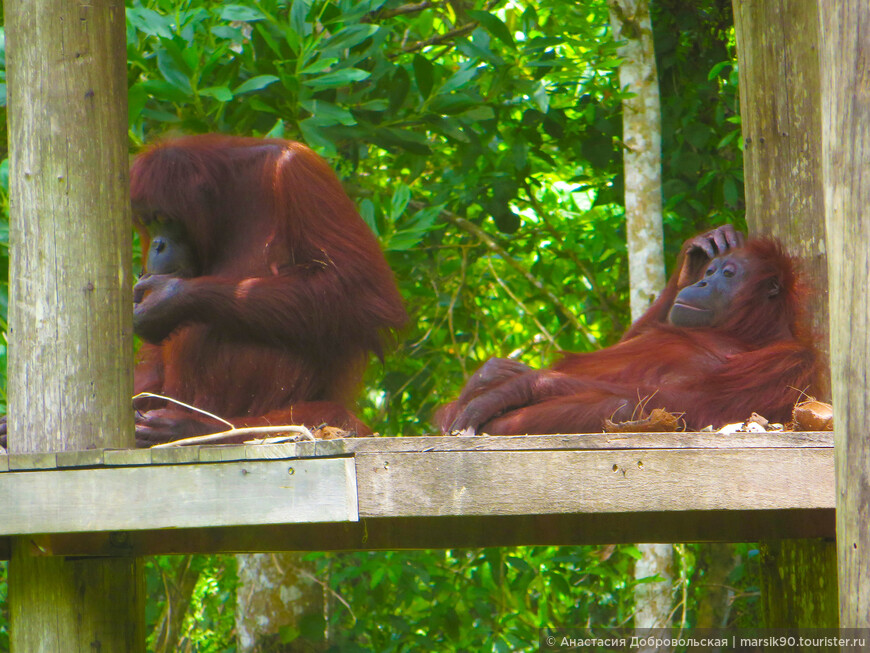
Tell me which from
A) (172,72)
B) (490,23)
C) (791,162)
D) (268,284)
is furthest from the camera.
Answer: (490,23)

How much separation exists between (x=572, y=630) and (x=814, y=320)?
2.62m

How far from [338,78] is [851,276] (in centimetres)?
245

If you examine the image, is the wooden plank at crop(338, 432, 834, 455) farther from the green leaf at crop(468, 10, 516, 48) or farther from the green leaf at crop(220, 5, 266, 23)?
the green leaf at crop(468, 10, 516, 48)

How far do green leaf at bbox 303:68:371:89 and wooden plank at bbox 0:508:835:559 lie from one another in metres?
1.51

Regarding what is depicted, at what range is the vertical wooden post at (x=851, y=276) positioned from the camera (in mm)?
1494

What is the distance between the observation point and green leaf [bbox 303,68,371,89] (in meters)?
3.62

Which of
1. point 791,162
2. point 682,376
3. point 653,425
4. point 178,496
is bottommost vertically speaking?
point 178,496

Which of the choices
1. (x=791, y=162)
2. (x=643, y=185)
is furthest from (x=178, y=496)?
(x=643, y=185)

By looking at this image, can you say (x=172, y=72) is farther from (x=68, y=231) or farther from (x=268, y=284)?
(x=68, y=231)

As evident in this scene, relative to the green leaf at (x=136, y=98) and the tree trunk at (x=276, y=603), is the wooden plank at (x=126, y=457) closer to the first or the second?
the green leaf at (x=136, y=98)

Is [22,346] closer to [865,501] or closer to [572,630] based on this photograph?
[865,501]

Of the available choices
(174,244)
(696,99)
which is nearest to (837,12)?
(174,244)

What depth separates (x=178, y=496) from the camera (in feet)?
6.14

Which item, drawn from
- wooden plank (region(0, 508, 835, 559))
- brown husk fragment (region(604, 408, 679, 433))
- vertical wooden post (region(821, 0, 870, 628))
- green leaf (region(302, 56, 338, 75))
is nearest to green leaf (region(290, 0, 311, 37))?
green leaf (region(302, 56, 338, 75))
